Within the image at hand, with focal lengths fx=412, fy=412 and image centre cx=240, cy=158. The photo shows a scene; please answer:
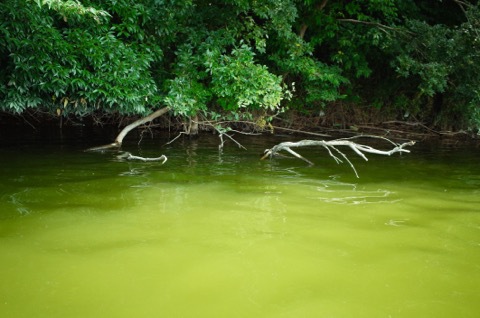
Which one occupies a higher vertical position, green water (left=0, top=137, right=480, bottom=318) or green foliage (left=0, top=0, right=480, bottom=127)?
green foliage (left=0, top=0, right=480, bottom=127)

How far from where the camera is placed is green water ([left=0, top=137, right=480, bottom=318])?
2.32 m

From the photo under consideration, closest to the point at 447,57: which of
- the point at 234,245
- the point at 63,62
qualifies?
the point at 63,62

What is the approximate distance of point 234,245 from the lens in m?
3.18

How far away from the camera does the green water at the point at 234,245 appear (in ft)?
7.62

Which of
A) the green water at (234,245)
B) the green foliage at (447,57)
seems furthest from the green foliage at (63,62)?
the green foliage at (447,57)

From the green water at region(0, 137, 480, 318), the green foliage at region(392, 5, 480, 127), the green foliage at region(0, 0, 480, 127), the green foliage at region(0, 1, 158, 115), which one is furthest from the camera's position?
the green foliage at region(392, 5, 480, 127)

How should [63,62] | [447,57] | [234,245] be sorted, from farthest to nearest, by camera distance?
[447,57] → [63,62] → [234,245]

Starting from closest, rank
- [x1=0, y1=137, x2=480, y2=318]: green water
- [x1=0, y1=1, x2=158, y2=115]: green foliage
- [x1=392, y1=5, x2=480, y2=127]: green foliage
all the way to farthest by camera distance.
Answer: [x1=0, y1=137, x2=480, y2=318]: green water < [x1=0, y1=1, x2=158, y2=115]: green foliage < [x1=392, y1=5, x2=480, y2=127]: green foliage

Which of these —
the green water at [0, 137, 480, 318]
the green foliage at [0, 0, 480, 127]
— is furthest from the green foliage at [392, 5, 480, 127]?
the green water at [0, 137, 480, 318]

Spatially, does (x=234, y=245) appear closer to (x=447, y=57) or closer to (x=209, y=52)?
(x=209, y=52)

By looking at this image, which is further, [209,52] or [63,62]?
[209,52]

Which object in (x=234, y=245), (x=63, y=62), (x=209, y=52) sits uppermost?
(x=209, y=52)

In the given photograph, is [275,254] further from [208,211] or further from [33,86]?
[33,86]

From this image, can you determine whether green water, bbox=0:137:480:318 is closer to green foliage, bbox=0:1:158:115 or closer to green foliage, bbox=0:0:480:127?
green foliage, bbox=0:1:158:115
